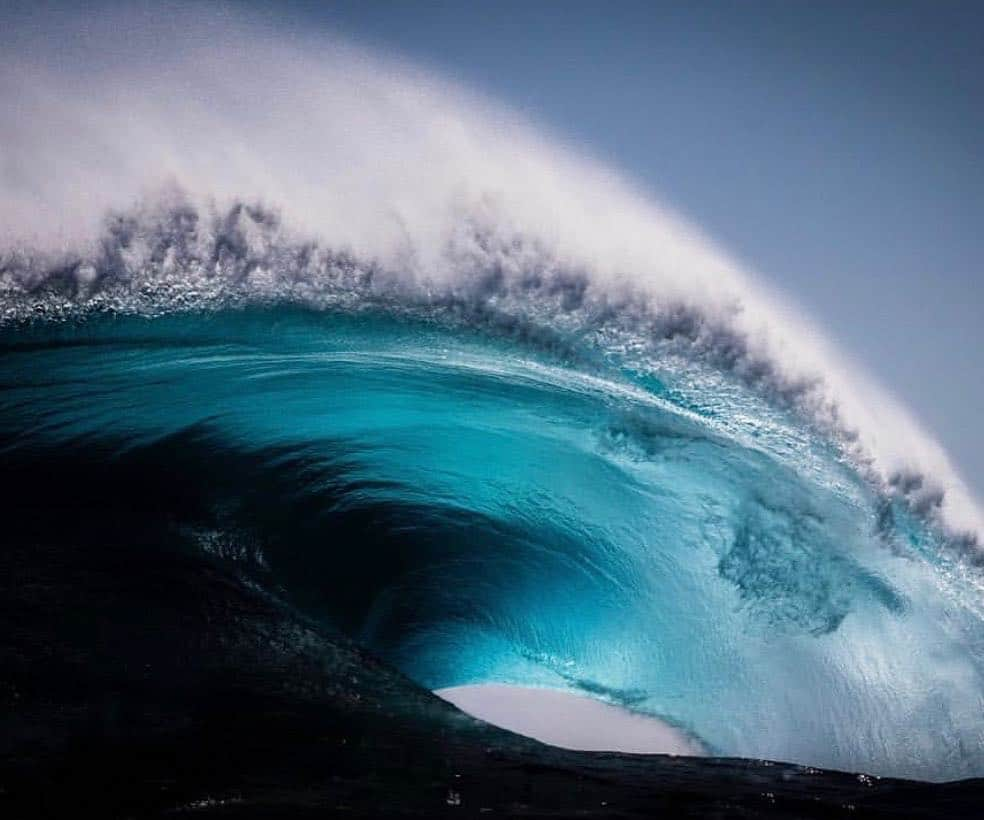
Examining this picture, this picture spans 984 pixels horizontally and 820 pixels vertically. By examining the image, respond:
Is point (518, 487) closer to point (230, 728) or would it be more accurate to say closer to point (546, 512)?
point (546, 512)

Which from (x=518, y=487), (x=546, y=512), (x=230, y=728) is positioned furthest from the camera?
(x=546, y=512)

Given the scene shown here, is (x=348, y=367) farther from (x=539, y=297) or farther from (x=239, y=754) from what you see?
(x=239, y=754)

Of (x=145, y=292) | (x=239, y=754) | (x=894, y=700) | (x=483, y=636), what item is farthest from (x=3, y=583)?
(x=894, y=700)

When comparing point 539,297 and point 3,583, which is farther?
point 539,297

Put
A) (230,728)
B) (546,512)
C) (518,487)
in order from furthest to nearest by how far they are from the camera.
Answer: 1. (546,512)
2. (518,487)
3. (230,728)

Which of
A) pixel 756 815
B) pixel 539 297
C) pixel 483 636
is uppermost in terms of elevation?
pixel 539 297

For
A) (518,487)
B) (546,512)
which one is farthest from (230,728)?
(546,512)

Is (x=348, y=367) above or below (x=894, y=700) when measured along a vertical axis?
above

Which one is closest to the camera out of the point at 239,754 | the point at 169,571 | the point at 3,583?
the point at 239,754
